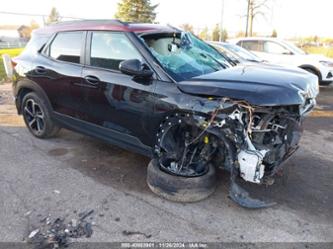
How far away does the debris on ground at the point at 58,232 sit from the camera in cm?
260

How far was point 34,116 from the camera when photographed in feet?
16.5

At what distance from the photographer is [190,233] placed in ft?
9.11

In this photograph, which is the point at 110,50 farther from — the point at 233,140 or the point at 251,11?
the point at 251,11

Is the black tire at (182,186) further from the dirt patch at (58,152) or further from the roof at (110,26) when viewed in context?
the dirt patch at (58,152)

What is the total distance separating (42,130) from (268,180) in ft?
11.9

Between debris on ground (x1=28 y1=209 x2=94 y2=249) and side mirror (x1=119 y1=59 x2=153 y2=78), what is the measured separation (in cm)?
154

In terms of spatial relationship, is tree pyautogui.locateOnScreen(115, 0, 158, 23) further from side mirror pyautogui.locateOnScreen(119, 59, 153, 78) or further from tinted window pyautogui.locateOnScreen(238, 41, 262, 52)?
side mirror pyautogui.locateOnScreen(119, 59, 153, 78)

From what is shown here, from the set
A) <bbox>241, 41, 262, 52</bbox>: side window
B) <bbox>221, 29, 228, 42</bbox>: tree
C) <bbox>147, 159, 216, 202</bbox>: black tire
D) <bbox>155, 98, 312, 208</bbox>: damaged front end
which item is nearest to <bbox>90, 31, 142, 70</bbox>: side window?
<bbox>155, 98, 312, 208</bbox>: damaged front end

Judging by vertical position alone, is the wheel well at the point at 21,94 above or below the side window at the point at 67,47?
below

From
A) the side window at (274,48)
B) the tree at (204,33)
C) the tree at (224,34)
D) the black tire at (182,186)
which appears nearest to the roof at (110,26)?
the black tire at (182,186)

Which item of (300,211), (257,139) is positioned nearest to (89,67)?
(257,139)

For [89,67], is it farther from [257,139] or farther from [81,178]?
[257,139]

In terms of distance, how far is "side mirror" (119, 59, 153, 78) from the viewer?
10.5ft

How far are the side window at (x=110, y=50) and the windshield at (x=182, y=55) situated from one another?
226mm
